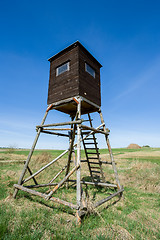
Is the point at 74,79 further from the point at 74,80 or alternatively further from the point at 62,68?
the point at 62,68

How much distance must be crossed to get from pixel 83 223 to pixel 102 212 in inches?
46.6

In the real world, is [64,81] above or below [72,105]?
above

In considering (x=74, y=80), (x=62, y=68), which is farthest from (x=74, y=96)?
(x=62, y=68)

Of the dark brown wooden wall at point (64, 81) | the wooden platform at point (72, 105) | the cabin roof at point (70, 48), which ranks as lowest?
the wooden platform at point (72, 105)

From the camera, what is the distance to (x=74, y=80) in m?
6.99

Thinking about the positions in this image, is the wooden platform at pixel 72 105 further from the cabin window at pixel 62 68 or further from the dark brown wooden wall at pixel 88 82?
the cabin window at pixel 62 68

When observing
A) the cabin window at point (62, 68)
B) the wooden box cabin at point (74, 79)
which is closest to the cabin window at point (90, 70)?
the wooden box cabin at point (74, 79)

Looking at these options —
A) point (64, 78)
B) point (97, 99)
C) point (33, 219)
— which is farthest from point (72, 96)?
point (33, 219)

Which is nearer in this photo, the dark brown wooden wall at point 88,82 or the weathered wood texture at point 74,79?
the weathered wood texture at point 74,79

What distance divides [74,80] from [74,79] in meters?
0.07

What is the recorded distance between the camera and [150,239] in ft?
11.2

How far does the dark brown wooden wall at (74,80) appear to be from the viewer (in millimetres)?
6970

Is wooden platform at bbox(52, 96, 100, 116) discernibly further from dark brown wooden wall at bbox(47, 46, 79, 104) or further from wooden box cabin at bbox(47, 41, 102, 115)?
dark brown wooden wall at bbox(47, 46, 79, 104)

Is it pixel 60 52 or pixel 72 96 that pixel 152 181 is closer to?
pixel 72 96
